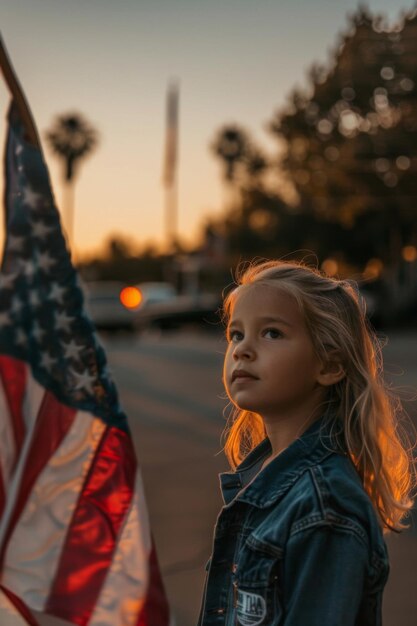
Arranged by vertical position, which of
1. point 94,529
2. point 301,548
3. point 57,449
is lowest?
point 94,529

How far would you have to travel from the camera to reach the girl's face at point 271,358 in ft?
6.01

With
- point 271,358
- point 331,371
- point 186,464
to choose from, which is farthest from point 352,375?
point 186,464

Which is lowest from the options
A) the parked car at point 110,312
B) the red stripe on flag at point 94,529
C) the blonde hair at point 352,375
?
the parked car at point 110,312

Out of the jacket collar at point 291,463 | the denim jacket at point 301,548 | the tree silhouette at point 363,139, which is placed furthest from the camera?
the tree silhouette at point 363,139

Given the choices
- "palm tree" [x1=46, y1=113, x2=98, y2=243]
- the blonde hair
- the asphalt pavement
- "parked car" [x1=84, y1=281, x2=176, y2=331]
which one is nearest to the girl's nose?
the blonde hair

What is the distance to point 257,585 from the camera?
1.70 metres

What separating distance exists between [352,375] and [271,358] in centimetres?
17

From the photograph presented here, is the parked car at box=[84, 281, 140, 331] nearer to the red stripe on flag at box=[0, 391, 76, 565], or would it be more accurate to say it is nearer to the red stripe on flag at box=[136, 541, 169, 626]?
the red stripe on flag at box=[0, 391, 76, 565]

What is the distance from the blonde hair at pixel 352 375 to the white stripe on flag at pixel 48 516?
1231mm

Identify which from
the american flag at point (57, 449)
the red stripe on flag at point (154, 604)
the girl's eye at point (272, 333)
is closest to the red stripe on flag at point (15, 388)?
the american flag at point (57, 449)

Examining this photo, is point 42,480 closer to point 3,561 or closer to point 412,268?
point 3,561

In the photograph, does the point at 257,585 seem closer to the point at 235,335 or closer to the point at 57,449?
the point at 235,335

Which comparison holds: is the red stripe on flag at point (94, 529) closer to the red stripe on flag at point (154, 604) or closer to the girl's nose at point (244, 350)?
the red stripe on flag at point (154, 604)

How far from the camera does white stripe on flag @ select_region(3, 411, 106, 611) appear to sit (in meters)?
2.96
